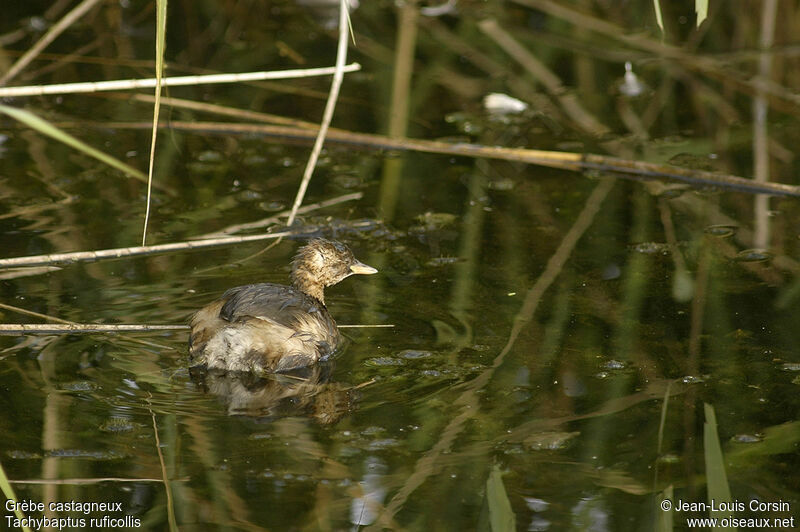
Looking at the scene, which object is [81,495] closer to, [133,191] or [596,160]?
[133,191]

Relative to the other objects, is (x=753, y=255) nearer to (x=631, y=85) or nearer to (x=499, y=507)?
(x=499, y=507)

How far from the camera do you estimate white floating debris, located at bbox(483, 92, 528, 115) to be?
8.09 meters

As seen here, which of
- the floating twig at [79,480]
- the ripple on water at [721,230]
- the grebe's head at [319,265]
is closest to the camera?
the floating twig at [79,480]

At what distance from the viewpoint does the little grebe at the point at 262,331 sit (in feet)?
15.8

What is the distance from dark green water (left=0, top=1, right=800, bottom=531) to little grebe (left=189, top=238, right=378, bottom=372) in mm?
86

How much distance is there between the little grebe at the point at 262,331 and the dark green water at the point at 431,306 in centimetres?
9

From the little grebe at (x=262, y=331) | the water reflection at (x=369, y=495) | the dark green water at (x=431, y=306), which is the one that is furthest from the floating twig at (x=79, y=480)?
the little grebe at (x=262, y=331)

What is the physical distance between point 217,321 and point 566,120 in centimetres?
383

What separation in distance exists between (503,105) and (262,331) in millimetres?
3783

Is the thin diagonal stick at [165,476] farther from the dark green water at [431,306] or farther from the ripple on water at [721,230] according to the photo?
the ripple on water at [721,230]

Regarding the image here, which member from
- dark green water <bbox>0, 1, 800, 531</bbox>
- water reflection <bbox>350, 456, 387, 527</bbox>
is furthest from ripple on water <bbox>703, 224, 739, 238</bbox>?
water reflection <bbox>350, 456, 387, 527</bbox>

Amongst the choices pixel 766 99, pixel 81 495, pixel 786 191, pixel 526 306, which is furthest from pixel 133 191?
pixel 766 99

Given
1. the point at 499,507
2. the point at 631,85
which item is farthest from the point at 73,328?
the point at 631,85

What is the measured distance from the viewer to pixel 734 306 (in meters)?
5.38
